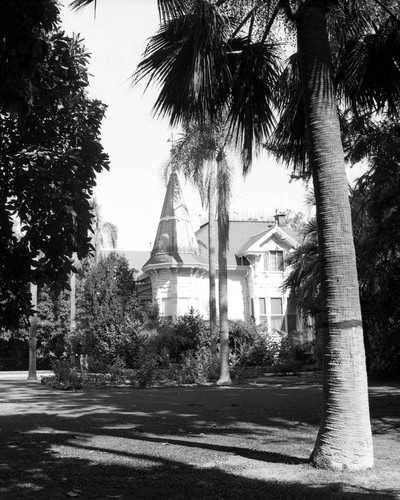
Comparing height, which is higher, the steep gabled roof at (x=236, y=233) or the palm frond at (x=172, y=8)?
the steep gabled roof at (x=236, y=233)

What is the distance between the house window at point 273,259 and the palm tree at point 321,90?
3318cm

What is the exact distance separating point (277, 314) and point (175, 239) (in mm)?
8731

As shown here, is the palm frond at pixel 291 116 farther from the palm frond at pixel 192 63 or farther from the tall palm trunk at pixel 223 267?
the tall palm trunk at pixel 223 267

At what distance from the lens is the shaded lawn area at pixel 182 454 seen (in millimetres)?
5973

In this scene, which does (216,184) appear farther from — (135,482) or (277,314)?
(277,314)

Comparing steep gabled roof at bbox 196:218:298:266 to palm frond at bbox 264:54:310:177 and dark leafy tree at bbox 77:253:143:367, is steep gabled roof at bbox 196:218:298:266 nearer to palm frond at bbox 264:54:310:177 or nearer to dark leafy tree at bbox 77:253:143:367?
dark leafy tree at bbox 77:253:143:367

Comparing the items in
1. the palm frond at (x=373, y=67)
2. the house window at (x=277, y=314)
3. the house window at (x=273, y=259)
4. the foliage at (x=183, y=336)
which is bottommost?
the foliage at (x=183, y=336)

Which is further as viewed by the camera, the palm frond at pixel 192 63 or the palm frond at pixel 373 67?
the palm frond at pixel 373 67

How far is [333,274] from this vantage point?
22.9 ft

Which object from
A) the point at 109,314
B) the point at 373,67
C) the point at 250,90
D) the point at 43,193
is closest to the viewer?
the point at 43,193

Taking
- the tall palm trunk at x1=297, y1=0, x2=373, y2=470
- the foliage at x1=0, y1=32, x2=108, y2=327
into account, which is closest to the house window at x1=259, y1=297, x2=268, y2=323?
the tall palm trunk at x1=297, y1=0, x2=373, y2=470

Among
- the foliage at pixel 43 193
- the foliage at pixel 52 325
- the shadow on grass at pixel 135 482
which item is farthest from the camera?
the foliage at pixel 52 325

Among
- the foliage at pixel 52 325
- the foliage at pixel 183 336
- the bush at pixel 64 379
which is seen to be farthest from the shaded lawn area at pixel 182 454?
the foliage at pixel 52 325

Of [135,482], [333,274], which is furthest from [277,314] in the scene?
[135,482]
